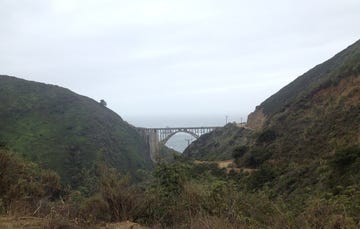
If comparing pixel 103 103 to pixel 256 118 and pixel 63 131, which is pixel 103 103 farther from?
Answer: pixel 256 118

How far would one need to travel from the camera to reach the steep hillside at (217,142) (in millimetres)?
43569

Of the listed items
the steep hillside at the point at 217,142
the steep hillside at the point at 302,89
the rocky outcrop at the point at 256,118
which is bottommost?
the steep hillside at the point at 217,142

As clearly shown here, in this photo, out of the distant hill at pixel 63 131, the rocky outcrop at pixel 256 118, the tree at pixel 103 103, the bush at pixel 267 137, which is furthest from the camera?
the tree at pixel 103 103

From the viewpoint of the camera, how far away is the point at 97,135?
54188 mm

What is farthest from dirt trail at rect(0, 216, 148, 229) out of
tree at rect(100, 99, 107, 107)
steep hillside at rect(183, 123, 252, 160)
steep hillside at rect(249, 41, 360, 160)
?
tree at rect(100, 99, 107, 107)

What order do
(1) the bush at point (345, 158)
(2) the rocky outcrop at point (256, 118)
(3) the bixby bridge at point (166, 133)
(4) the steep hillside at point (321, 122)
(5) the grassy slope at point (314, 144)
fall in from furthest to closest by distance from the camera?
(3) the bixby bridge at point (166, 133)
(2) the rocky outcrop at point (256, 118)
(4) the steep hillside at point (321, 122)
(5) the grassy slope at point (314, 144)
(1) the bush at point (345, 158)

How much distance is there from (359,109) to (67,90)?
59.7 m

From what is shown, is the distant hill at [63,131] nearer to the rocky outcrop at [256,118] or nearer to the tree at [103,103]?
the tree at [103,103]

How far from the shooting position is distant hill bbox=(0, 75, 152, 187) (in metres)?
42.4

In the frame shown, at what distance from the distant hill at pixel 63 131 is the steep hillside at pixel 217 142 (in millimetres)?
7787

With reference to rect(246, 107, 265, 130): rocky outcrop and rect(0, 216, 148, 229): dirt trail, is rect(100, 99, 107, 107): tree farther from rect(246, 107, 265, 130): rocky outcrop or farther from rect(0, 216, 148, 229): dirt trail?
rect(0, 216, 148, 229): dirt trail

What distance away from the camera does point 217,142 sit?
51156 mm

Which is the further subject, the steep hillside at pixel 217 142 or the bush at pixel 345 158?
the steep hillside at pixel 217 142

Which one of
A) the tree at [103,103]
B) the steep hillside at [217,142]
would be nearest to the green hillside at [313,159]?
the steep hillside at [217,142]
